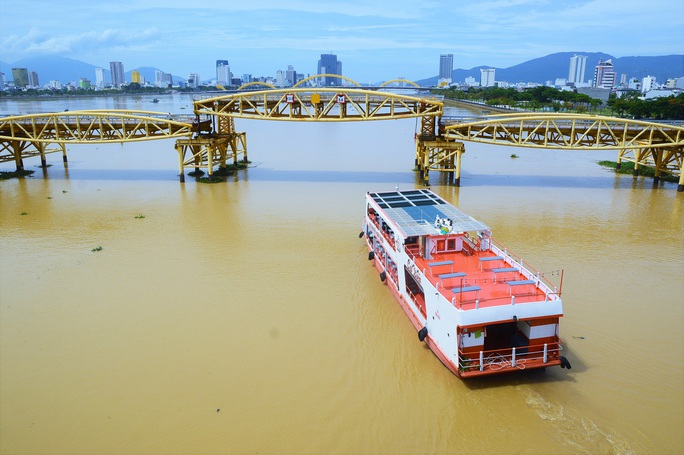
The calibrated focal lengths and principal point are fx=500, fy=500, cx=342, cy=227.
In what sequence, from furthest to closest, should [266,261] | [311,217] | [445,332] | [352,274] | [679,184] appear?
[679,184] < [311,217] < [266,261] < [352,274] < [445,332]

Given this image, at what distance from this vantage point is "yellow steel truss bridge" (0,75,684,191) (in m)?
33.1

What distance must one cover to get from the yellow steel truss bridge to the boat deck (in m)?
19.0

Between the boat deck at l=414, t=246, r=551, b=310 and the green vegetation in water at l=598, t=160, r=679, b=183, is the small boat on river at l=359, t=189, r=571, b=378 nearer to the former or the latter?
the boat deck at l=414, t=246, r=551, b=310

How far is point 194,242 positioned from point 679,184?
30.8 m

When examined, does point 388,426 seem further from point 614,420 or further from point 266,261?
point 266,261

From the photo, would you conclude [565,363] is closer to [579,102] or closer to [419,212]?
[419,212]

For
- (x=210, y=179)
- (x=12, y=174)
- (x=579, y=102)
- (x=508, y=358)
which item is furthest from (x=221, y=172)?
(x=579, y=102)

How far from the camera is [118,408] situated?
11586mm

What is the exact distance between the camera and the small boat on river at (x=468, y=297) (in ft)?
40.1

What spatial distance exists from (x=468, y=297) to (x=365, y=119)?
24104 mm

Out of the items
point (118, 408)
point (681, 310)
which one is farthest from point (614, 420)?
point (118, 408)

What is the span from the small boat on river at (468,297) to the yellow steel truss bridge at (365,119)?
17980mm

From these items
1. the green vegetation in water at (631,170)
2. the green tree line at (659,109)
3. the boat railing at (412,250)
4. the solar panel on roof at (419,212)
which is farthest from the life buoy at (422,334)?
the green tree line at (659,109)

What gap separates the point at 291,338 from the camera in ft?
47.7
